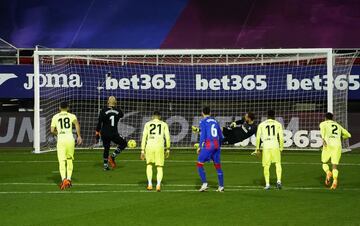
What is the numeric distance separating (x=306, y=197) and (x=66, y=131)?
5778mm

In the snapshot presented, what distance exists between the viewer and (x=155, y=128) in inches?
709

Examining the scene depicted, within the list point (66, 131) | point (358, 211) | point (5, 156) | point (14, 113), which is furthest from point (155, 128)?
point (14, 113)

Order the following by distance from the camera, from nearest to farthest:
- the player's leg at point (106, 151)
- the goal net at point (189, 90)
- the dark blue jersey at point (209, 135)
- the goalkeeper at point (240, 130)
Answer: the dark blue jersey at point (209, 135), the player's leg at point (106, 151), the goalkeeper at point (240, 130), the goal net at point (189, 90)

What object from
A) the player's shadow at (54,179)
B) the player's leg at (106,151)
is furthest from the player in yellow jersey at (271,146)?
the player's leg at (106,151)

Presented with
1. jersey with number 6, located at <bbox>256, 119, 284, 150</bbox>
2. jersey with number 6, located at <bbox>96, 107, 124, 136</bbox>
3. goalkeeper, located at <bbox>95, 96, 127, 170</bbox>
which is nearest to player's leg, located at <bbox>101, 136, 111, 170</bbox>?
goalkeeper, located at <bbox>95, 96, 127, 170</bbox>

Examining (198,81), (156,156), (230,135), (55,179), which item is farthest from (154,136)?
(198,81)

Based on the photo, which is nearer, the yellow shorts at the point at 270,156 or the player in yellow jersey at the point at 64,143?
the yellow shorts at the point at 270,156

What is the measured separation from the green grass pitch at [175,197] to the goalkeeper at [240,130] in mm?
3065

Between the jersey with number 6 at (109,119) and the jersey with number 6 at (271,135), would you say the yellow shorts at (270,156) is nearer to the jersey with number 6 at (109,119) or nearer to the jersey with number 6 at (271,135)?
the jersey with number 6 at (271,135)

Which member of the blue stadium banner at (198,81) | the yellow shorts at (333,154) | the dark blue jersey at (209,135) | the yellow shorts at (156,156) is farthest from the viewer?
the blue stadium banner at (198,81)

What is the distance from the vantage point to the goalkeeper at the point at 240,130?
28.4 meters

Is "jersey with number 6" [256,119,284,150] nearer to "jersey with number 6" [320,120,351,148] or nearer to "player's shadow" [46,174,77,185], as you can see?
"jersey with number 6" [320,120,351,148]

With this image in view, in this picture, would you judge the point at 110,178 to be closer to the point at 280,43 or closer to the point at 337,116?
the point at 337,116

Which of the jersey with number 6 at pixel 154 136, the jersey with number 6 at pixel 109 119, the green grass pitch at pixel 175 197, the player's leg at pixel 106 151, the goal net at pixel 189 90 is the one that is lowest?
the green grass pitch at pixel 175 197
